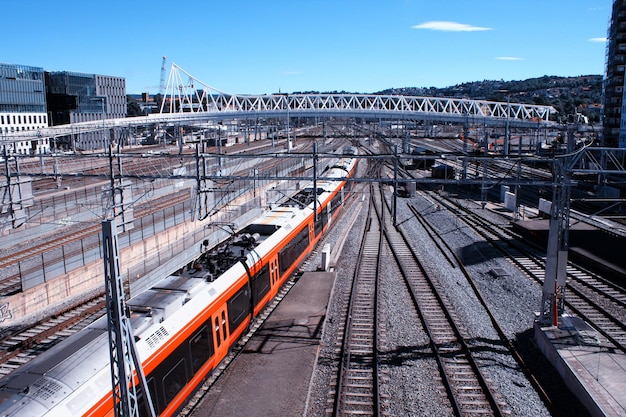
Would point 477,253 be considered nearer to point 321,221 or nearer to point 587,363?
point 321,221

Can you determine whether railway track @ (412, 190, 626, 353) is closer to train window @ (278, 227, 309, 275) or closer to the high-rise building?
train window @ (278, 227, 309, 275)

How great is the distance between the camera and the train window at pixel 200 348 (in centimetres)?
804

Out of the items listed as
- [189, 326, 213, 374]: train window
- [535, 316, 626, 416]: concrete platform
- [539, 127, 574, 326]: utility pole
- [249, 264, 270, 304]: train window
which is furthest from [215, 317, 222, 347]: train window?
[539, 127, 574, 326]: utility pole

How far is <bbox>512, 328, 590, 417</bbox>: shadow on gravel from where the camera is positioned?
8.24 metres

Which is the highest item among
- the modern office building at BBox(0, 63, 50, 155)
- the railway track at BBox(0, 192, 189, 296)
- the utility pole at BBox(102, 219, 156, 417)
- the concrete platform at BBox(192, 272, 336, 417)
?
the modern office building at BBox(0, 63, 50, 155)

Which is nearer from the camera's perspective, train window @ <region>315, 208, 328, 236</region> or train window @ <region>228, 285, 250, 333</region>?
train window @ <region>228, 285, 250, 333</region>

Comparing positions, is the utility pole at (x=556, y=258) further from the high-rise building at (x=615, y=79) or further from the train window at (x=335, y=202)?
the high-rise building at (x=615, y=79)

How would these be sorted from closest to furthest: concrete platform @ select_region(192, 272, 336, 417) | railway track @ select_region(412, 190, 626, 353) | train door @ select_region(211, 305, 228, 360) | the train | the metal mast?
1. the metal mast
2. the train
3. concrete platform @ select_region(192, 272, 336, 417)
4. train door @ select_region(211, 305, 228, 360)
5. railway track @ select_region(412, 190, 626, 353)

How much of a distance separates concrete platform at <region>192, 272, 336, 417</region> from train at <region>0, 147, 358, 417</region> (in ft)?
1.29

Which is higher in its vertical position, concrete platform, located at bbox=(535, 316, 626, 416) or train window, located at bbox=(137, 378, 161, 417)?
train window, located at bbox=(137, 378, 161, 417)

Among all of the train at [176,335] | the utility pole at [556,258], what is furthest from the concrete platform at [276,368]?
the utility pole at [556,258]

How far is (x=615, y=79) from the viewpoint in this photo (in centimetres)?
4862

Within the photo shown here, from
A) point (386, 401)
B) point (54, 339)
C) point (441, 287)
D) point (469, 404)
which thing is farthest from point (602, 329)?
point (54, 339)

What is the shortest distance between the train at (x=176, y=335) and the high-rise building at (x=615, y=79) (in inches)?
1741
